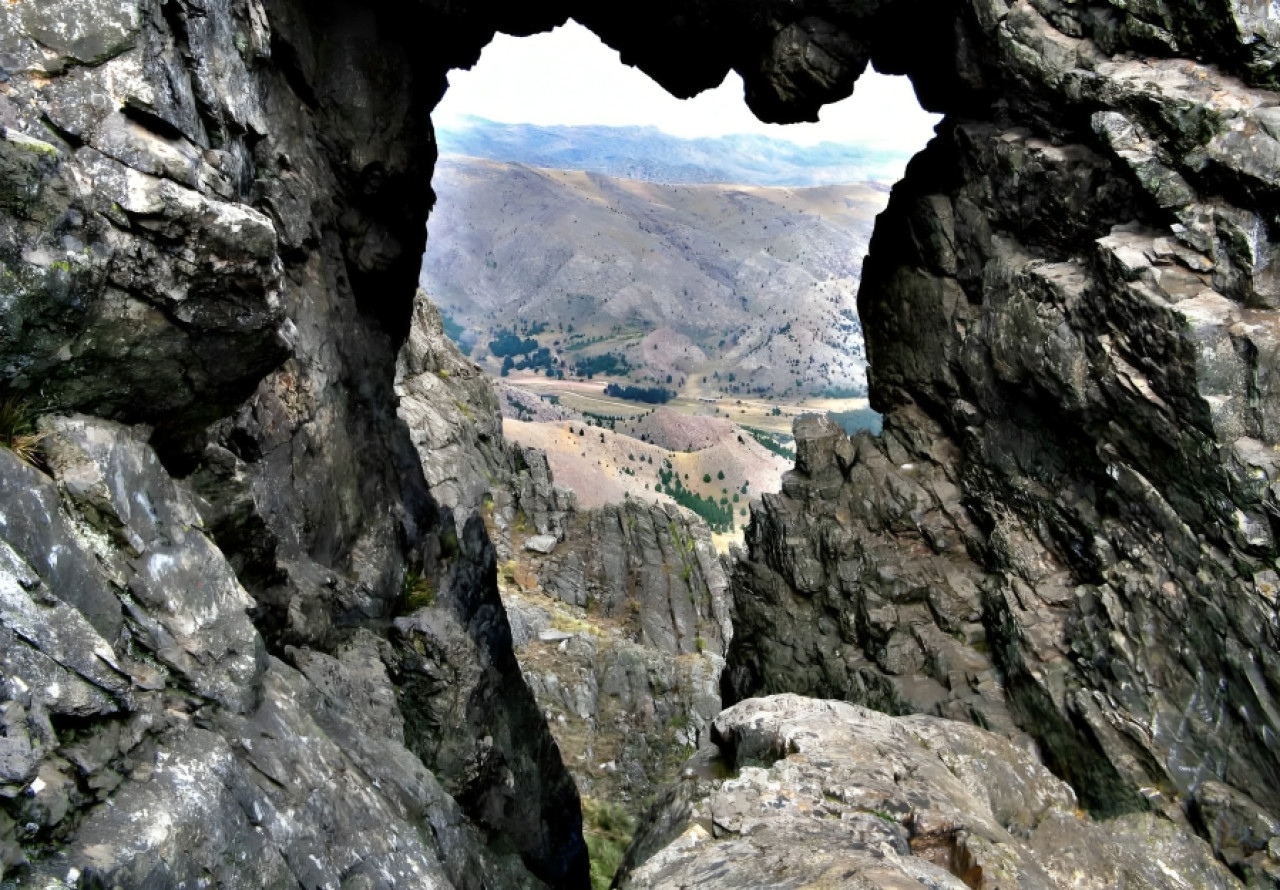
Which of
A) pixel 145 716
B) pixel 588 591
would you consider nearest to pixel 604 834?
pixel 588 591

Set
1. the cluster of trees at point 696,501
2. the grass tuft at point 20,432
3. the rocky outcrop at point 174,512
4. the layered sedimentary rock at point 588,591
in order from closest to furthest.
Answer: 1. the rocky outcrop at point 174,512
2. the grass tuft at point 20,432
3. the layered sedimentary rock at point 588,591
4. the cluster of trees at point 696,501

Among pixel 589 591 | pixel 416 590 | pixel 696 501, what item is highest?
pixel 416 590

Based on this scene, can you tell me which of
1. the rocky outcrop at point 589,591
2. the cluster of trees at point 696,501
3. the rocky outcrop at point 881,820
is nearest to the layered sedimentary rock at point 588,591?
the rocky outcrop at point 589,591

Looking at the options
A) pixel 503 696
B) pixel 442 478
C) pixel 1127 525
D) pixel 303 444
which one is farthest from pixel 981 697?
pixel 442 478

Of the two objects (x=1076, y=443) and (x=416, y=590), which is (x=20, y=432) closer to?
(x=416, y=590)

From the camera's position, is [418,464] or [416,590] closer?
[416,590]

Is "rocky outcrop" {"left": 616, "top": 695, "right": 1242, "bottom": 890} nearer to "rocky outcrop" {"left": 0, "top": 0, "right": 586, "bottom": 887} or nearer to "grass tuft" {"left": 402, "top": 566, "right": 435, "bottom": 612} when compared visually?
"rocky outcrop" {"left": 0, "top": 0, "right": 586, "bottom": 887}

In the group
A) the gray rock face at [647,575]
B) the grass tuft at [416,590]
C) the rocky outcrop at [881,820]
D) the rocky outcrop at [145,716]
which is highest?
the rocky outcrop at [145,716]

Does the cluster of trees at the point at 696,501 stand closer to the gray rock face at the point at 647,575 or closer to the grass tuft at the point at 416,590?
the gray rock face at the point at 647,575
